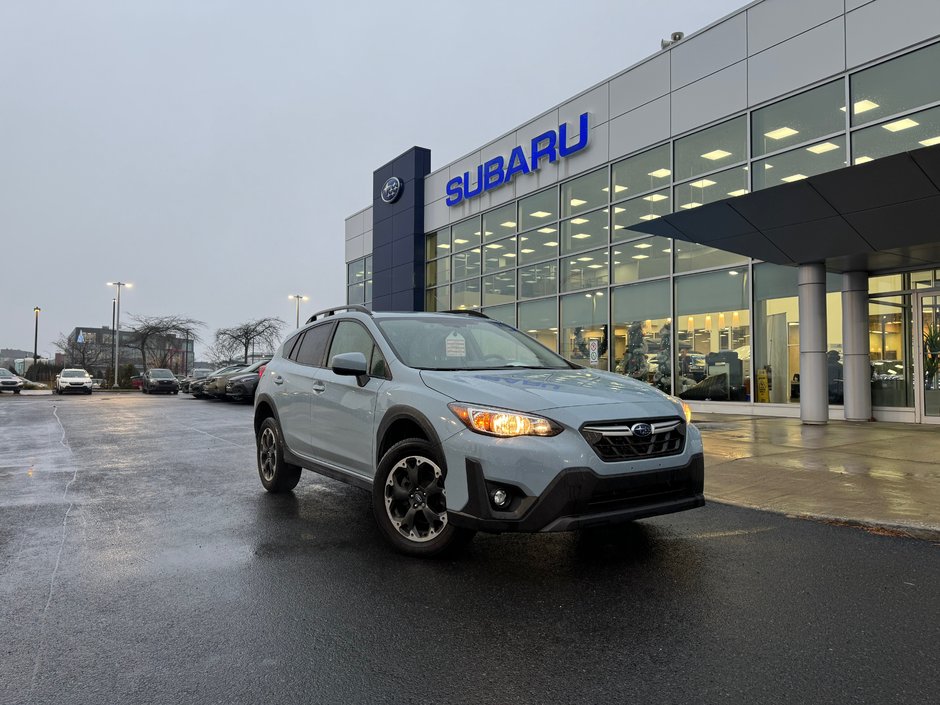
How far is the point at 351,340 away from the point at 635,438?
2776mm

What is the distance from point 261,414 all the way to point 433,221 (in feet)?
76.0

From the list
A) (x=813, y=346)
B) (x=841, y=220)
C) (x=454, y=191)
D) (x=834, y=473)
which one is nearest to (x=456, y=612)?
(x=834, y=473)

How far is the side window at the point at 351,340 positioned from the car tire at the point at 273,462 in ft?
3.86

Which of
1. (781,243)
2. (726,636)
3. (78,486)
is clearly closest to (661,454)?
(726,636)

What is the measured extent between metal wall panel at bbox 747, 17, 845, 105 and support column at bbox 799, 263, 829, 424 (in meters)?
4.84

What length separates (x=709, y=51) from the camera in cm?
1706

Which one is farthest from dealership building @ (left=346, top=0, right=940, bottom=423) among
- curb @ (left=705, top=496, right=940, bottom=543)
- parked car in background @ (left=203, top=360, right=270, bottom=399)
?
parked car in background @ (left=203, top=360, right=270, bottom=399)

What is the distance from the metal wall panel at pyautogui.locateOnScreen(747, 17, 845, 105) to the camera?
47.7 ft

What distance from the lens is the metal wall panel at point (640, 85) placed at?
18.2 m

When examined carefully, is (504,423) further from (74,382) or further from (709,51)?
(74,382)

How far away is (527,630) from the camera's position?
320 cm

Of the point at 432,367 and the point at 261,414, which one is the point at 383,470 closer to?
the point at 432,367

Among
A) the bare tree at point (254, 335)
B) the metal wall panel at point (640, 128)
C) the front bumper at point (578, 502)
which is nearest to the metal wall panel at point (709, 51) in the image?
the metal wall panel at point (640, 128)

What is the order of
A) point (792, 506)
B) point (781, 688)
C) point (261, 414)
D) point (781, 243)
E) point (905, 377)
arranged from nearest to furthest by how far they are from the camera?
point (781, 688) < point (792, 506) < point (261, 414) < point (781, 243) < point (905, 377)
